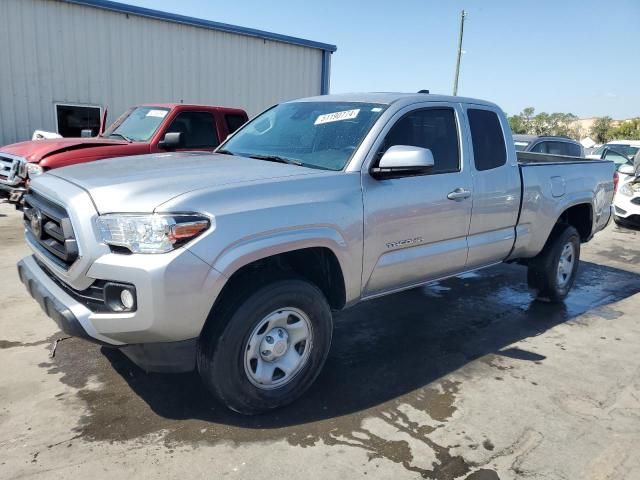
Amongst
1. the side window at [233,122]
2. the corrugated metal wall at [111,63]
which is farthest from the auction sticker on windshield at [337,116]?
the corrugated metal wall at [111,63]

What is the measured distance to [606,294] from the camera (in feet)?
19.9

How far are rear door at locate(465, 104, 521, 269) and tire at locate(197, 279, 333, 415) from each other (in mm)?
1627

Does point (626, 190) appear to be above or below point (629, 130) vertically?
below

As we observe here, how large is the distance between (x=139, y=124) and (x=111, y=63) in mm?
6614

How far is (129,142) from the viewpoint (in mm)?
7605

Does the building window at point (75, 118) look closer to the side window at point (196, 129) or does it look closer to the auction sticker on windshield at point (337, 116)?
the side window at point (196, 129)

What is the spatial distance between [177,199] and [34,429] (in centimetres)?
151

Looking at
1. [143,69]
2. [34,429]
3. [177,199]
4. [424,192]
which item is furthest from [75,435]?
[143,69]

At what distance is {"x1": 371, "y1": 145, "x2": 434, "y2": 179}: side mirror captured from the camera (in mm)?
3230

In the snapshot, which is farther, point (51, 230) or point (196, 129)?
point (196, 129)

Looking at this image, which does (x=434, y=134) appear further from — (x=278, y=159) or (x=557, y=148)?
(x=557, y=148)

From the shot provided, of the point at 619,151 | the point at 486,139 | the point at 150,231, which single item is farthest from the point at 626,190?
the point at 150,231

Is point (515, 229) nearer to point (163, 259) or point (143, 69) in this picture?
point (163, 259)

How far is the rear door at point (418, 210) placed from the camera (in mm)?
3393
